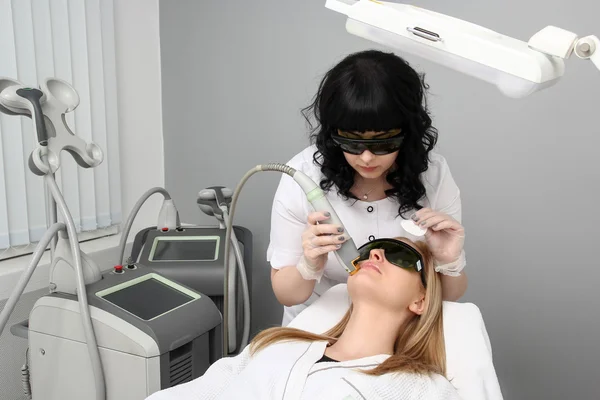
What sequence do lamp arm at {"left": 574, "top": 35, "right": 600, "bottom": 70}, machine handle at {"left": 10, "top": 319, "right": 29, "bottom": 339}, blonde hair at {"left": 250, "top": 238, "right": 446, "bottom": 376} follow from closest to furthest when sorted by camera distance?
lamp arm at {"left": 574, "top": 35, "right": 600, "bottom": 70}, blonde hair at {"left": 250, "top": 238, "right": 446, "bottom": 376}, machine handle at {"left": 10, "top": 319, "right": 29, "bottom": 339}

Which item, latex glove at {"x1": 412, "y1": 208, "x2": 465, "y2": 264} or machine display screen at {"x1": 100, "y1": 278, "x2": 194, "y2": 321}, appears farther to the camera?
machine display screen at {"x1": 100, "y1": 278, "x2": 194, "y2": 321}

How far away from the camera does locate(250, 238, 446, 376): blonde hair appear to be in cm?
117

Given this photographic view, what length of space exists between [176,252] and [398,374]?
3.27 feet

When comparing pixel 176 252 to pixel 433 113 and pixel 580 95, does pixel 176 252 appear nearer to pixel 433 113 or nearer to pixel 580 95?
pixel 433 113

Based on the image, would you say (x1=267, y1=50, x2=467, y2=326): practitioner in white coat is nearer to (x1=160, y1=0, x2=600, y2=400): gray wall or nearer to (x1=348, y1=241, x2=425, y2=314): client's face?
(x1=348, y1=241, x2=425, y2=314): client's face

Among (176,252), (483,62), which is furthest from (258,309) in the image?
(483,62)

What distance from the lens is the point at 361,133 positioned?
1.12 meters

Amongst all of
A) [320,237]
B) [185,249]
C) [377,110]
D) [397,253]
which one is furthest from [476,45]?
[185,249]

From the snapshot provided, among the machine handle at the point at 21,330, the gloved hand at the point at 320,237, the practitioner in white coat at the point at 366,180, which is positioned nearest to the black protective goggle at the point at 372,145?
the practitioner in white coat at the point at 366,180

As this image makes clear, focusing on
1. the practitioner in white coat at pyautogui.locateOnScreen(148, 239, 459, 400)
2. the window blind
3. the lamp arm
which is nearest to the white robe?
the practitioner in white coat at pyautogui.locateOnScreen(148, 239, 459, 400)

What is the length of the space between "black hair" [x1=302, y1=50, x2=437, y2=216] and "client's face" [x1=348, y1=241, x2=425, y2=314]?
0.17 m

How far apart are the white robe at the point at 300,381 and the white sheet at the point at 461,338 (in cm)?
7

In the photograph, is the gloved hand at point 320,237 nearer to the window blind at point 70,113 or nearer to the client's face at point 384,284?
the client's face at point 384,284

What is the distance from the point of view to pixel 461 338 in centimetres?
120
